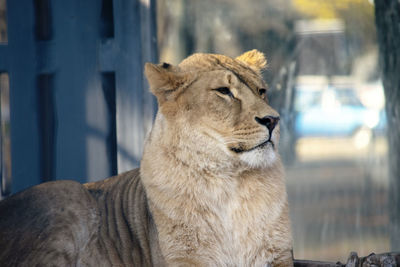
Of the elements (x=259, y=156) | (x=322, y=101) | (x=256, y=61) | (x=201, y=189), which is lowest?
(x=201, y=189)

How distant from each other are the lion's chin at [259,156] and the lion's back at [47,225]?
91 cm

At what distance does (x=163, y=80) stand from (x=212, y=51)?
1.70 m

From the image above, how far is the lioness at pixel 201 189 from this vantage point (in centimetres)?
260

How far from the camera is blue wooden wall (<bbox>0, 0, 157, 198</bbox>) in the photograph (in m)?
3.95

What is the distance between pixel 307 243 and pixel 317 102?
104cm

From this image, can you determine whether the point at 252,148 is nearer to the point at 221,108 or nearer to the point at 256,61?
the point at 221,108

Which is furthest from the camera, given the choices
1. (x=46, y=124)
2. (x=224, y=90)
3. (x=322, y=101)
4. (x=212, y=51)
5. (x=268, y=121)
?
(x=322, y=101)

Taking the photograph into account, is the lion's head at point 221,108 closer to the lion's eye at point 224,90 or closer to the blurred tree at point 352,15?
the lion's eye at point 224,90

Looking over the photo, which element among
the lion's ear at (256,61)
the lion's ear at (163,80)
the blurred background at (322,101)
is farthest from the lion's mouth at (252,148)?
the blurred background at (322,101)

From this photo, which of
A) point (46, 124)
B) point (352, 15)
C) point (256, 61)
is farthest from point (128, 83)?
point (352, 15)

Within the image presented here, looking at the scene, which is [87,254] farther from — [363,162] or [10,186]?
[363,162]

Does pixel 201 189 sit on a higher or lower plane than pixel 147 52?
lower

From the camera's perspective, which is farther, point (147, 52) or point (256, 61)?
point (147, 52)

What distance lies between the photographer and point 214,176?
2.67 metres
